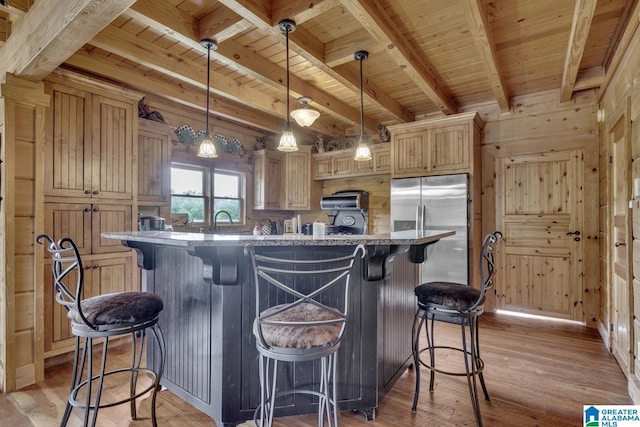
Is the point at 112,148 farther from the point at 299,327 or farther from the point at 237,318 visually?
the point at 299,327

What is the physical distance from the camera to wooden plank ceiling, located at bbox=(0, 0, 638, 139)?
2.13 m

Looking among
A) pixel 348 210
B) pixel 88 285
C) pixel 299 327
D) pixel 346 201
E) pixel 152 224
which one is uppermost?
pixel 346 201

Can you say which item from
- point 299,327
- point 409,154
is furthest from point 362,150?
point 299,327

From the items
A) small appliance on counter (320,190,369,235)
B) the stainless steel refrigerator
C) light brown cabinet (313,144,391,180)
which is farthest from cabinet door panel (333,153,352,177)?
the stainless steel refrigerator

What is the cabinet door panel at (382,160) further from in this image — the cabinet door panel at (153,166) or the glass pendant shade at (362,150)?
the cabinet door panel at (153,166)

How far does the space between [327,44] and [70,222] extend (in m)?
2.65

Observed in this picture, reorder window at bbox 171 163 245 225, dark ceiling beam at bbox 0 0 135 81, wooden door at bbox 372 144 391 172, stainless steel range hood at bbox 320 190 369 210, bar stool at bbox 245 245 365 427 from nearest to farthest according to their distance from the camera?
bar stool at bbox 245 245 365 427
dark ceiling beam at bbox 0 0 135 81
window at bbox 171 163 245 225
wooden door at bbox 372 144 391 172
stainless steel range hood at bbox 320 190 369 210

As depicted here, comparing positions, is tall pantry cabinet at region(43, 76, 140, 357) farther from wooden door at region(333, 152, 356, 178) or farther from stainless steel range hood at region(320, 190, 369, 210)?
wooden door at region(333, 152, 356, 178)

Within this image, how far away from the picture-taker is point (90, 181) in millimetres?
2863

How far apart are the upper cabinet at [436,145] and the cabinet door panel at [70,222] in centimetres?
341

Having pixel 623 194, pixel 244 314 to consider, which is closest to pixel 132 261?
pixel 244 314

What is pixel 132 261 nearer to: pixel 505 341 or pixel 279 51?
pixel 279 51

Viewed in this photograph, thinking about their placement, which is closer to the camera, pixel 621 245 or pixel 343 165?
pixel 621 245

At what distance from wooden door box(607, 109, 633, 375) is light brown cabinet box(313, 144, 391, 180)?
2.41 meters
